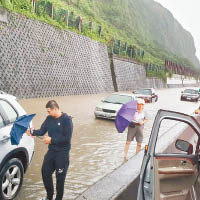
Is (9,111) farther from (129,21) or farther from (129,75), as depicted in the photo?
(129,21)

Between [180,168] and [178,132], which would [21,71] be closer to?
[178,132]

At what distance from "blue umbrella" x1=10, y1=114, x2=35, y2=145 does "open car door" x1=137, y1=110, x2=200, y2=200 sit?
1813 millimetres

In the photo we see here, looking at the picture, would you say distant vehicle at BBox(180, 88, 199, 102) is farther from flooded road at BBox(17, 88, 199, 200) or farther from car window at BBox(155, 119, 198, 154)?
Answer: flooded road at BBox(17, 88, 199, 200)

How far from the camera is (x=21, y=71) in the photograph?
2291 cm

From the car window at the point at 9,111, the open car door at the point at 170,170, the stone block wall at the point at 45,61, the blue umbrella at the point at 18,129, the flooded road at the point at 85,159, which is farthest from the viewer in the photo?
the stone block wall at the point at 45,61

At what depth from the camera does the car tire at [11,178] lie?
15.8 feet

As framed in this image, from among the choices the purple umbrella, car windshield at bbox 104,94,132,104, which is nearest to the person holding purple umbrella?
the purple umbrella

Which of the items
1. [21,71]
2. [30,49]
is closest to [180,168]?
[21,71]

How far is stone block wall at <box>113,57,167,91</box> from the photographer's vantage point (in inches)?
1711

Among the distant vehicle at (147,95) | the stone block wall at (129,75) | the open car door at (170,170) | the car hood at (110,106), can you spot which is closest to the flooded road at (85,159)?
the car hood at (110,106)

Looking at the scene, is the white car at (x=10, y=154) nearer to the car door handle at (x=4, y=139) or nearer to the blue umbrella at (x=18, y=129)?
the car door handle at (x=4, y=139)

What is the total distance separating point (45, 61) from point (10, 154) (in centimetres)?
2217

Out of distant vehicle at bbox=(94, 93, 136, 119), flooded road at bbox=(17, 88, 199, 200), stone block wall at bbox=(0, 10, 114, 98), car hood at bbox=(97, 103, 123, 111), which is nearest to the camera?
flooded road at bbox=(17, 88, 199, 200)

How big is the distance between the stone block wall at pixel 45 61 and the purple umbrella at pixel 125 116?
46.1 feet
